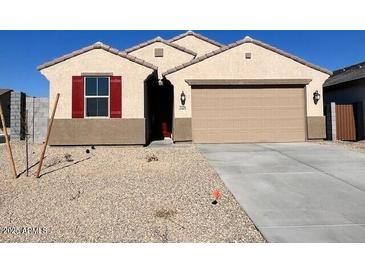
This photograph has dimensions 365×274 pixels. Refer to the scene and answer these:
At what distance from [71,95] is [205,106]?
5.84 meters

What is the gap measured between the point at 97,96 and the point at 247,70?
6785 mm

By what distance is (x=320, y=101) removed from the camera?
1598 cm

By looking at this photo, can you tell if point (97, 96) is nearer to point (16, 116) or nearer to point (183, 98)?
point (183, 98)

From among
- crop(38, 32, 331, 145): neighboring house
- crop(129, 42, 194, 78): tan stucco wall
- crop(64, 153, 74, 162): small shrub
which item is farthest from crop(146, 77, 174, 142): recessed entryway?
crop(64, 153, 74, 162): small shrub

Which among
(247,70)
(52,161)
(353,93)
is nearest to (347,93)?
(353,93)

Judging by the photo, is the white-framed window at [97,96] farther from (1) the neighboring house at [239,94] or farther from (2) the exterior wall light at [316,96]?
(2) the exterior wall light at [316,96]

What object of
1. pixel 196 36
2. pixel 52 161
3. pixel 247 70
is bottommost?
pixel 52 161

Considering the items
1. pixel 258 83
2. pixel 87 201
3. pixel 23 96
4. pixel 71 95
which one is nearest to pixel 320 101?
pixel 258 83

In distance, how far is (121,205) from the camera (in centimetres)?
655

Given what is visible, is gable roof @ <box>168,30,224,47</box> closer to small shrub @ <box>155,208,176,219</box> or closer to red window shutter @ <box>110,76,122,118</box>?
red window shutter @ <box>110,76,122,118</box>

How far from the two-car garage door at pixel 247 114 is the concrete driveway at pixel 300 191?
355cm

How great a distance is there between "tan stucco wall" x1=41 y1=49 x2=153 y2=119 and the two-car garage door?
8.45 ft

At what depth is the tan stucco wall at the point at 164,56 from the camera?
61.5 feet

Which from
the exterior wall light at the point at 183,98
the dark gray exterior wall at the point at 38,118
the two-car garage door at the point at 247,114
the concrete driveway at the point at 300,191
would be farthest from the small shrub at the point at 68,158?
the two-car garage door at the point at 247,114
